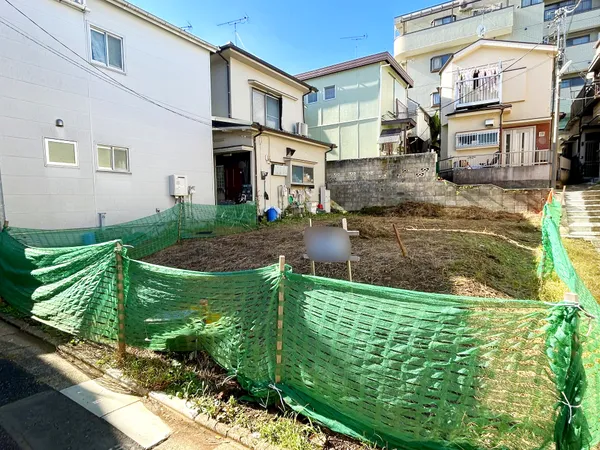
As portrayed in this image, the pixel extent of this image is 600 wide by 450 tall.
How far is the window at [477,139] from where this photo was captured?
15367 mm

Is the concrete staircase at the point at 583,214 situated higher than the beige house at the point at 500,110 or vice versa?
the beige house at the point at 500,110

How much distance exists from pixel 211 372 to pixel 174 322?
51 centimetres

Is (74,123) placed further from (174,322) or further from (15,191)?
(174,322)

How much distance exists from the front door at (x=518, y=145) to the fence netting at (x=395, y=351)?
50.2 ft

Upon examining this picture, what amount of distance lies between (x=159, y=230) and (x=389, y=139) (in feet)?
39.9

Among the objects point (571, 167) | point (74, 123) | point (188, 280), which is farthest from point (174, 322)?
point (571, 167)

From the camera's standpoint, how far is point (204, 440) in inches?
78.2

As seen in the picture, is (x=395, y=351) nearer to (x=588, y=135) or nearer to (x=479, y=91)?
(x=479, y=91)

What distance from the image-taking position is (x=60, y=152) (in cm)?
718

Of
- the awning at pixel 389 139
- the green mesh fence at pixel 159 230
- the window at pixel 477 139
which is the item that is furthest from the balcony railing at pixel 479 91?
the green mesh fence at pixel 159 230

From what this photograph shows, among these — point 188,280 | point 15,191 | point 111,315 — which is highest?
point 15,191

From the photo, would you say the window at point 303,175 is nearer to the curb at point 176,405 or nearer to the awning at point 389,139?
the awning at point 389,139

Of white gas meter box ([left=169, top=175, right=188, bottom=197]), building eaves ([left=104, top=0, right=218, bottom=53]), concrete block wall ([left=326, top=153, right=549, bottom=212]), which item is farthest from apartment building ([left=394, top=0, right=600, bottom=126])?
white gas meter box ([left=169, top=175, right=188, bottom=197])

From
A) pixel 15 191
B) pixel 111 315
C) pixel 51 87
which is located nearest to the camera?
pixel 111 315
